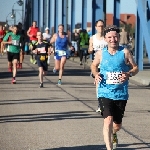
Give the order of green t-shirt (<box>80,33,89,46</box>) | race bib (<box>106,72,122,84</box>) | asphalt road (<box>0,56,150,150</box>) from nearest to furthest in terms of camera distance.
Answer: race bib (<box>106,72,122,84</box>) → asphalt road (<box>0,56,150,150</box>) → green t-shirt (<box>80,33,89,46</box>)

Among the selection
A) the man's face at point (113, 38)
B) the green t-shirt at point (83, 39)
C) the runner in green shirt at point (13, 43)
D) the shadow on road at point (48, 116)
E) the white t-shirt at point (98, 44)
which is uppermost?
the man's face at point (113, 38)

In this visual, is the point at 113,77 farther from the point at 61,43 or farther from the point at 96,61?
the point at 61,43

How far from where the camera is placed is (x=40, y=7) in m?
71.1

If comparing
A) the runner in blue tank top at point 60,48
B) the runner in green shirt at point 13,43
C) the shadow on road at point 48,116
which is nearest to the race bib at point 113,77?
the shadow on road at point 48,116

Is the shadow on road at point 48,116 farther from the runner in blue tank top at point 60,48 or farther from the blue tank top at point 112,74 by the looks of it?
the runner in blue tank top at point 60,48

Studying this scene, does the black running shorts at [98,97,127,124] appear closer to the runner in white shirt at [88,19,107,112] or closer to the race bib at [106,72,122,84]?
the race bib at [106,72,122,84]

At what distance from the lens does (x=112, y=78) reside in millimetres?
8930

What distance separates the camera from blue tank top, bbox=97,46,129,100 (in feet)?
29.5

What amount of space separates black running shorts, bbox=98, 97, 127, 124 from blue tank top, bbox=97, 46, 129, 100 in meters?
0.05

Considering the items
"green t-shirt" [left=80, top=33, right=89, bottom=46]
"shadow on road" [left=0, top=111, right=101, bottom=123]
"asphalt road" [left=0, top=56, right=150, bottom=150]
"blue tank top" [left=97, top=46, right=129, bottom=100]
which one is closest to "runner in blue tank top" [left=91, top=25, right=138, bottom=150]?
"blue tank top" [left=97, top=46, right=129, bottom=100]

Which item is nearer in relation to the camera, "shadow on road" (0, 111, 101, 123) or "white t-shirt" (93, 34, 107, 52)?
"shadow on road" (0, 111, 101, 123)

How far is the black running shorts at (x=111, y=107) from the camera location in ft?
29.5

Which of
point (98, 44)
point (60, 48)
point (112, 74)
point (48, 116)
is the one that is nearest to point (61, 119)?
point (48, 116)

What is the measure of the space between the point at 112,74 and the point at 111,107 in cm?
40
